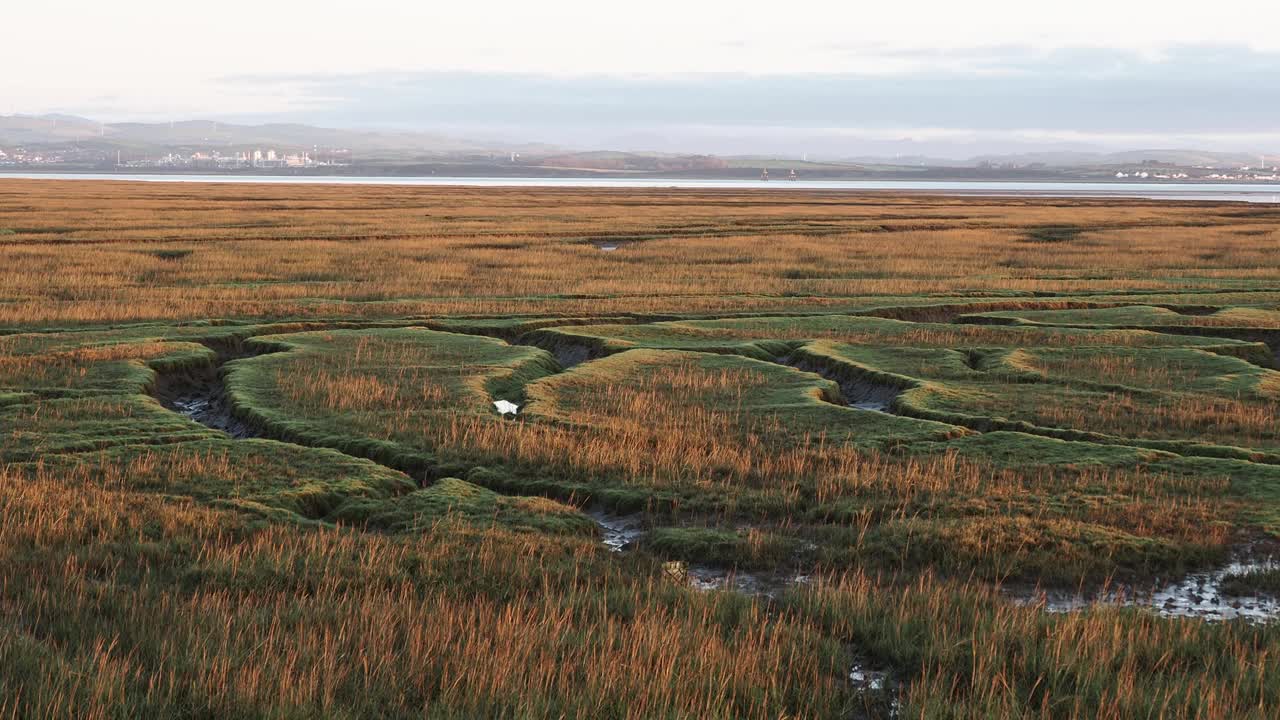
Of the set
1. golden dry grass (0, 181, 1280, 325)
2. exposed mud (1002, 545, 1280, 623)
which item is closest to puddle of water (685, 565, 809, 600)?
exposed mud (1002, 545, 1280, 623)

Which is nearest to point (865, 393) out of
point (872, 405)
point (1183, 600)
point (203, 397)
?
point (872, 405)

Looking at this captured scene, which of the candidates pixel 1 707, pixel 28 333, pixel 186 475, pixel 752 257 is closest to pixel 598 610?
pixel 1 707

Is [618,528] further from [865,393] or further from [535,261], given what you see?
[535,261]

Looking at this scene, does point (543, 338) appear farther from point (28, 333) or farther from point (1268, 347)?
point (1268, 347)

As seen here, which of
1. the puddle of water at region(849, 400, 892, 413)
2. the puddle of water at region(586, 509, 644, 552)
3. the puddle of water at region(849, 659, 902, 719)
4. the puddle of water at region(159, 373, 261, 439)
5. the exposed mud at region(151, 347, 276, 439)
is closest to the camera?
the puddle of water at region(849, 659, 902, 719)

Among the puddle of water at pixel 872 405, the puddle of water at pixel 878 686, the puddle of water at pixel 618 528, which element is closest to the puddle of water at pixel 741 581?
the puddle of water at pixel 618 528

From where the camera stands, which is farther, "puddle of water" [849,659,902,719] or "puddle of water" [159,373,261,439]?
"puddle of water" [159,373,261,439]

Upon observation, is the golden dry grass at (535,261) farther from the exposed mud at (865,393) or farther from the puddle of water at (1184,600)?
the puddle of water at (1184,600)

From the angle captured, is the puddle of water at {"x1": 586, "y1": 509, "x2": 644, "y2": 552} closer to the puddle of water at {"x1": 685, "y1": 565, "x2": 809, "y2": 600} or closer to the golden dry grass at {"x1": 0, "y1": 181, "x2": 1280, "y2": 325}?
the puddle of water at {"x1": 685, "y1": 565, "x2": 809, "y2": 600}

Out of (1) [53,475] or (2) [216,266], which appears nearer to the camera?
(1) [53,475]
